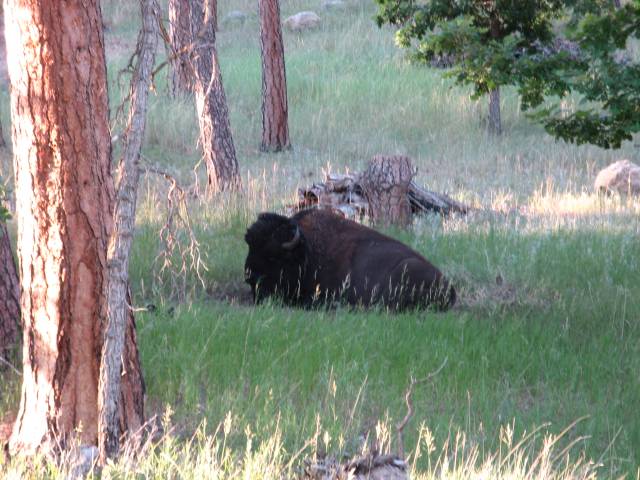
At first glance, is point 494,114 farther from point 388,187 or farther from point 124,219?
point 124,219

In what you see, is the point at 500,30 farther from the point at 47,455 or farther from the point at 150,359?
the point at 47,455

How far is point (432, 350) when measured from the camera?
880 cm

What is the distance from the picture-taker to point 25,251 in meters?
5.92

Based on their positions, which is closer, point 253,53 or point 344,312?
point 344,312

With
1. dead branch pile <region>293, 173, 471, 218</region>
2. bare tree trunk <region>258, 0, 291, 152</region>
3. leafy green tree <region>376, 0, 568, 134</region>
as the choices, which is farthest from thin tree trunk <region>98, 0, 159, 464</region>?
bare tree trunk <region>258, 0, 291, 152</region>

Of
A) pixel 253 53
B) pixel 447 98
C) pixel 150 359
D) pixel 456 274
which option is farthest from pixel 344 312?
pixel 253 53

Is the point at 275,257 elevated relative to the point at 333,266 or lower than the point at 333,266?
elevated

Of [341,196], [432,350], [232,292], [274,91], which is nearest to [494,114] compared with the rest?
[274,91]

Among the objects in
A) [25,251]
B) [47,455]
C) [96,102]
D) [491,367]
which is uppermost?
[96,102]

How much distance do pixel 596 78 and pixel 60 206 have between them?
5.16m

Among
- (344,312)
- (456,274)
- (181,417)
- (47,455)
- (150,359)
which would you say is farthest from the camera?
(456,274)

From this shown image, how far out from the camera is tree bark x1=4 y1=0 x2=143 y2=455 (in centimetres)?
579

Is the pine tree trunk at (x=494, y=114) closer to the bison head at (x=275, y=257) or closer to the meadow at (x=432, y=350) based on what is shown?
the meadow at (x=432, y=350)

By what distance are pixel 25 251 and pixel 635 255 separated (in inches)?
350
